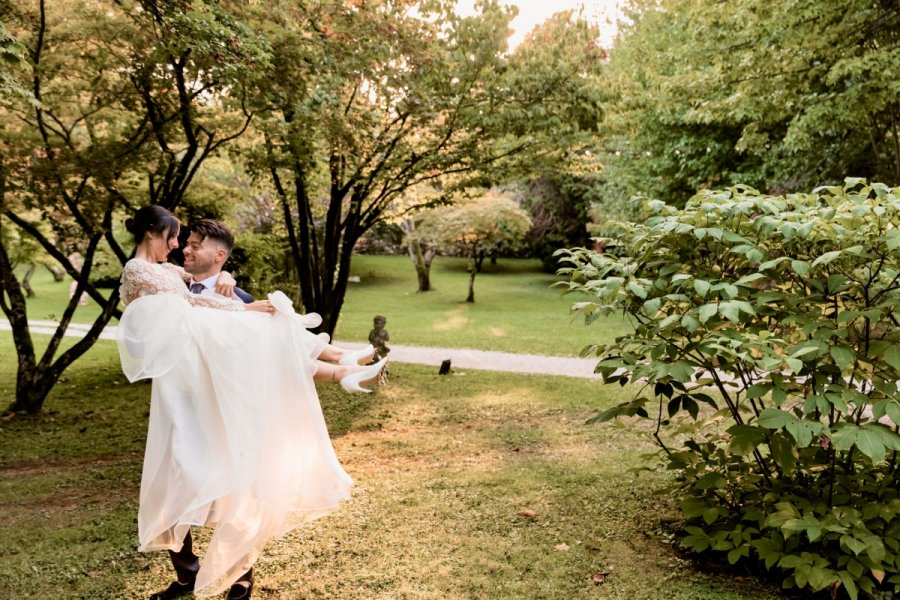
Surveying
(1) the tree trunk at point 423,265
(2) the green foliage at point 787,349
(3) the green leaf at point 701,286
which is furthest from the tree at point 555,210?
(3) the green leaf at point 701,286

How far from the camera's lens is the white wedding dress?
10.3ft

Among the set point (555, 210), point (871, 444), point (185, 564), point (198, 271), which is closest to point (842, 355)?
point (871, 444)

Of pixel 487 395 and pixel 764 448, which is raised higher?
pixel 764 448

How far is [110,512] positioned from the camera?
4910mm

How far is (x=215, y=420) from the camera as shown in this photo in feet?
10.6

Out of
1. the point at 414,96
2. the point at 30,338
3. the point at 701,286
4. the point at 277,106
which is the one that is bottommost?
the point at 30,338

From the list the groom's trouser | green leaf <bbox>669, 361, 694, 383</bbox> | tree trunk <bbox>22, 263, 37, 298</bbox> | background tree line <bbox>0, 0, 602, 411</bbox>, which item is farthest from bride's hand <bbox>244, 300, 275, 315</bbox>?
tree trunk <bbox>22, 263, 37, 298</bbox>

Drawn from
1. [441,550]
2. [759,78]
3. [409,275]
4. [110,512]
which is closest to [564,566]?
[441,550]

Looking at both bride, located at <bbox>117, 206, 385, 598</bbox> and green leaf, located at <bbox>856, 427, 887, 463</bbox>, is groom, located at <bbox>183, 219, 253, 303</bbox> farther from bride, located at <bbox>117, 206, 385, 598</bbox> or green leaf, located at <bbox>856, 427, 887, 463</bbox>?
green leaf, located at <bbox>856, 427, 887, 463</bbox>

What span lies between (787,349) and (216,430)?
10.2 feet

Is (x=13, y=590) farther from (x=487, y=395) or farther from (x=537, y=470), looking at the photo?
(x=487, y=395)

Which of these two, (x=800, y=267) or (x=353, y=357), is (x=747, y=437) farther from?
(x=353, y=357)

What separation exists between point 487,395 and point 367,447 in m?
2.91

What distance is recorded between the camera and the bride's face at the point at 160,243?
134 inches
